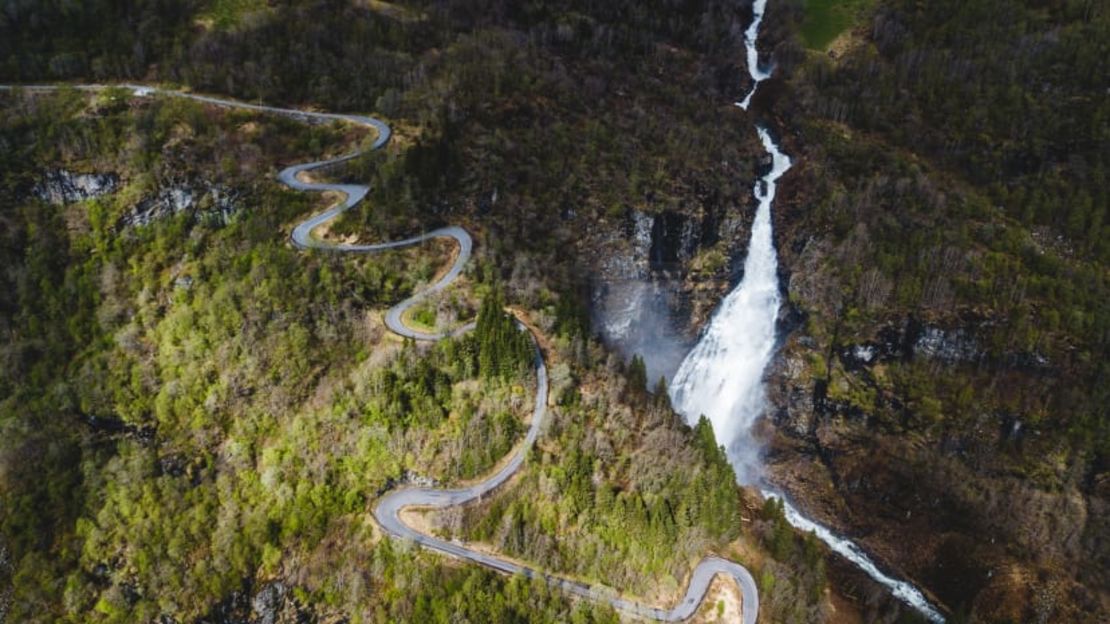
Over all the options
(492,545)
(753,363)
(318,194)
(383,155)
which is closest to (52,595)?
(492,545)

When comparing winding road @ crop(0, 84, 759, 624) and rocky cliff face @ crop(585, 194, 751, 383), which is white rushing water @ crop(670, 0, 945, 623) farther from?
winding road @ crop(0, 84, 759, 624)

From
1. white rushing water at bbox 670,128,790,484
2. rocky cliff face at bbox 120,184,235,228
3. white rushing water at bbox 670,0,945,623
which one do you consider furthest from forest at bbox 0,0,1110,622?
white rushing water at bbox 670,128,790,484

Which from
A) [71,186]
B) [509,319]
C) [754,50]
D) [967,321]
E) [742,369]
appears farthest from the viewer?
[754,50]

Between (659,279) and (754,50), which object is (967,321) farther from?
(754,50)

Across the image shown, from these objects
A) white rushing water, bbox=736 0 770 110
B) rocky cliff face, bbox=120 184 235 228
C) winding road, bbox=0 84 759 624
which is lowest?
winding road, bbox=0 84 759 624

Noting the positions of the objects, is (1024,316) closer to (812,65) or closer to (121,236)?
(812,65)

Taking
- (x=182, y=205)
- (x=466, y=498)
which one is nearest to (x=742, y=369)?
(x=466, y=498)
